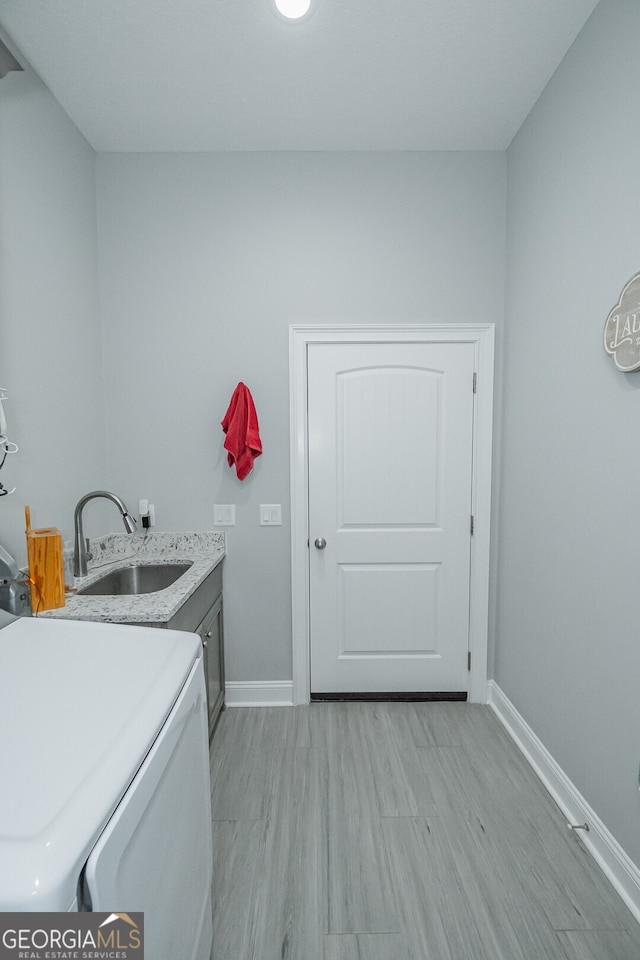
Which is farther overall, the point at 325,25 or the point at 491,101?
the point at 491,101

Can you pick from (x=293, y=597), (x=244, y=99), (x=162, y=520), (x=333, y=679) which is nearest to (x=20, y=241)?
(x=244, y=99)

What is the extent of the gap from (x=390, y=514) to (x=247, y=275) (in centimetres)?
144

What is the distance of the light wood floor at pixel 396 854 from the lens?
135 cm

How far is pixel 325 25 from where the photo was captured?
167 centimetres

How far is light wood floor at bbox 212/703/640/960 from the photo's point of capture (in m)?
1.35

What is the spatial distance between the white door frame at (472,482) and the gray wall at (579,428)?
14 centimetres

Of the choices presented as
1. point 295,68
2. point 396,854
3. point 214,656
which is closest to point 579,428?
point 396,854

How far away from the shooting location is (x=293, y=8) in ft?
5.14

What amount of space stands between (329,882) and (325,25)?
9.56 feet

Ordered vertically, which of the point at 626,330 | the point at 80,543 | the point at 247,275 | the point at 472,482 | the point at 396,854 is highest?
the point at 247,275

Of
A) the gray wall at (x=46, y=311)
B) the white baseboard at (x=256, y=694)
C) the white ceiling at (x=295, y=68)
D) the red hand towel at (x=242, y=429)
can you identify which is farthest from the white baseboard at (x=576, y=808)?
the white ceiling at (x=295, y=68)

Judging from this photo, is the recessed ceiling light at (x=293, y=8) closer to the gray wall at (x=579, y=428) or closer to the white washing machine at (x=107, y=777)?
the gray wall at (x=579, y=428)

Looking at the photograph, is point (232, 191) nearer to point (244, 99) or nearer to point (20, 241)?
point (244, 99)

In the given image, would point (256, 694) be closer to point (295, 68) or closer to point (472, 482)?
point (472, 482)
